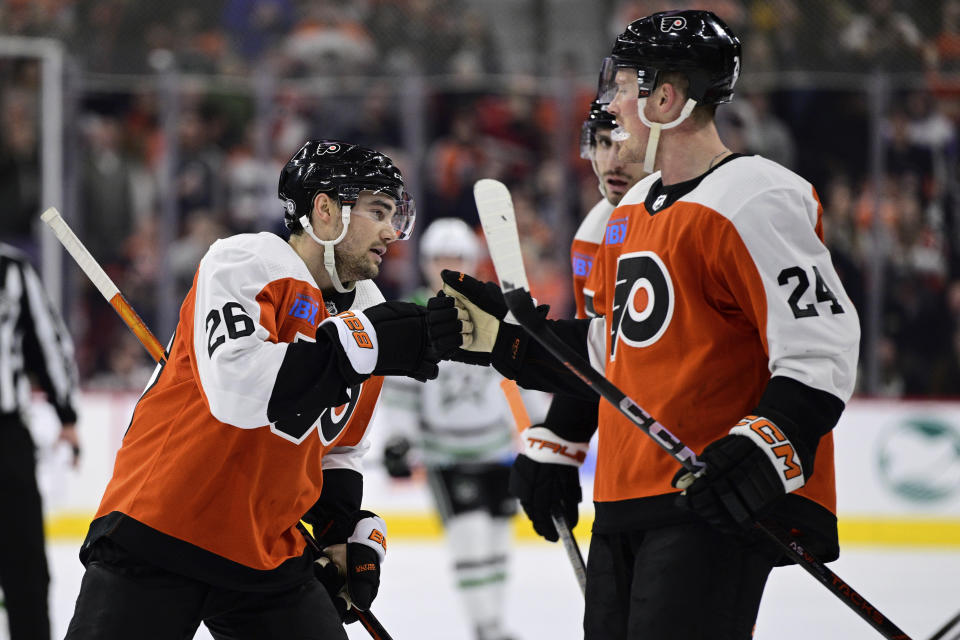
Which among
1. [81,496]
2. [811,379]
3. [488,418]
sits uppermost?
[811,379]

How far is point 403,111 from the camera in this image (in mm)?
6426

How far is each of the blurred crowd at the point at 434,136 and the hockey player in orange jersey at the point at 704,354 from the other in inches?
169

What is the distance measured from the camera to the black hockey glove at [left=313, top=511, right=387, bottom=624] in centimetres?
228

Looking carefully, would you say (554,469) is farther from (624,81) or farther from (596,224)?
(624,81)

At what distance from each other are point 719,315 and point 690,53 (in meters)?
0.41

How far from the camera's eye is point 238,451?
1.95 m

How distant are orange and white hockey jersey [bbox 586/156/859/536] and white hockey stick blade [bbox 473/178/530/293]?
0.63ft

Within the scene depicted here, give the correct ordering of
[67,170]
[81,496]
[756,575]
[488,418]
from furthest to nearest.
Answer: [67,170] < [81,496] < [488,418] < [756,575]

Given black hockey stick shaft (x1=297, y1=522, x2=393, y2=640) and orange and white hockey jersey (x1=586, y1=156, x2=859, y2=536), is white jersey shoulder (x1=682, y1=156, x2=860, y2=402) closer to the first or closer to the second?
orange and white hockey jersey (x1=586, y1=156, x2=859, y2=536)

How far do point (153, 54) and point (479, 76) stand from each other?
1.71m

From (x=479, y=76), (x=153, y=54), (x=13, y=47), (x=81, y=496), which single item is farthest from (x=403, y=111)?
(x=81, y=496)

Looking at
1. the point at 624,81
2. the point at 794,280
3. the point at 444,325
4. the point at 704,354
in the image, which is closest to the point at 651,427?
the point at 704,354

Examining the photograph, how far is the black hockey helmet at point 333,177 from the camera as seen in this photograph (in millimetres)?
2178

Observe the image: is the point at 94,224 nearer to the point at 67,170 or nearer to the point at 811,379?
the point at 67,170
